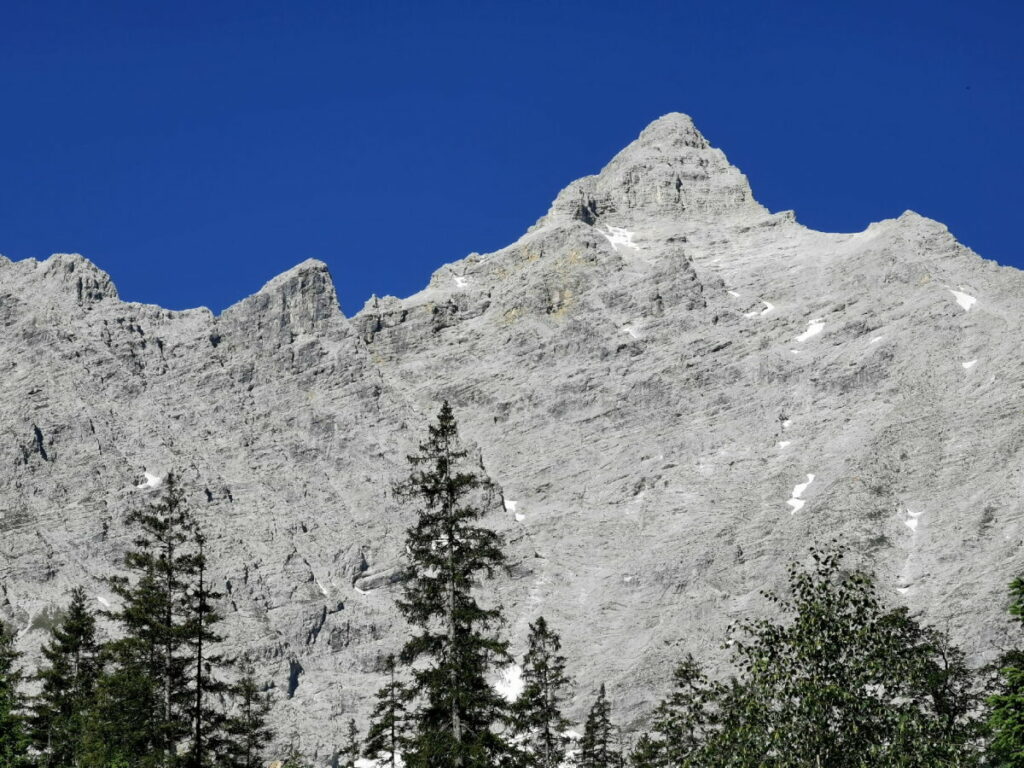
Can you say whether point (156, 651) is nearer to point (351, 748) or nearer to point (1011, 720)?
point (351, 748)

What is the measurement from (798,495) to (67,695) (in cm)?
14701

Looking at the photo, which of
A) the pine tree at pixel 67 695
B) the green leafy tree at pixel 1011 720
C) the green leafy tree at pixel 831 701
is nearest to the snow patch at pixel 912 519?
the pine tree at pixel 67 695

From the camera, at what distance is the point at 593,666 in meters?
160

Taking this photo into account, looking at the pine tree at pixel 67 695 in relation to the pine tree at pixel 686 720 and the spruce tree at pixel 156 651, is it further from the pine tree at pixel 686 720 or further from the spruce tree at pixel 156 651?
the pine tree at pixel 686 720

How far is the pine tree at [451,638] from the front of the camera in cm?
3106

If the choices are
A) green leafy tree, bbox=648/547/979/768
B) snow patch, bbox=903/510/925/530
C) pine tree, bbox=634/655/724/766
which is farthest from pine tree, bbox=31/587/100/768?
snow patch, bbox=903/510/925/530

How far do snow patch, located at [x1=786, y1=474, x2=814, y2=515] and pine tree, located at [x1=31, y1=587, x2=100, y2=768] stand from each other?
453 ft

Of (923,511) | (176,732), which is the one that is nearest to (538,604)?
(923,511)

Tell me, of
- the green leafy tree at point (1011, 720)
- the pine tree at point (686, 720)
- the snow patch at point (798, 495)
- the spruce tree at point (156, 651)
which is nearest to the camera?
the pine tree at point (686, 720)

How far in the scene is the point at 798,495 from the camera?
7131 inches

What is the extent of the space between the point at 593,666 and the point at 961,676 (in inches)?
4589

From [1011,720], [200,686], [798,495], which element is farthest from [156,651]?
[798,495]

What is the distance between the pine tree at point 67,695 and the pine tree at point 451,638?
16.4m

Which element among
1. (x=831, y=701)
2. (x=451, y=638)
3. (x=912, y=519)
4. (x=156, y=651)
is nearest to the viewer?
(x=831, y=701)
